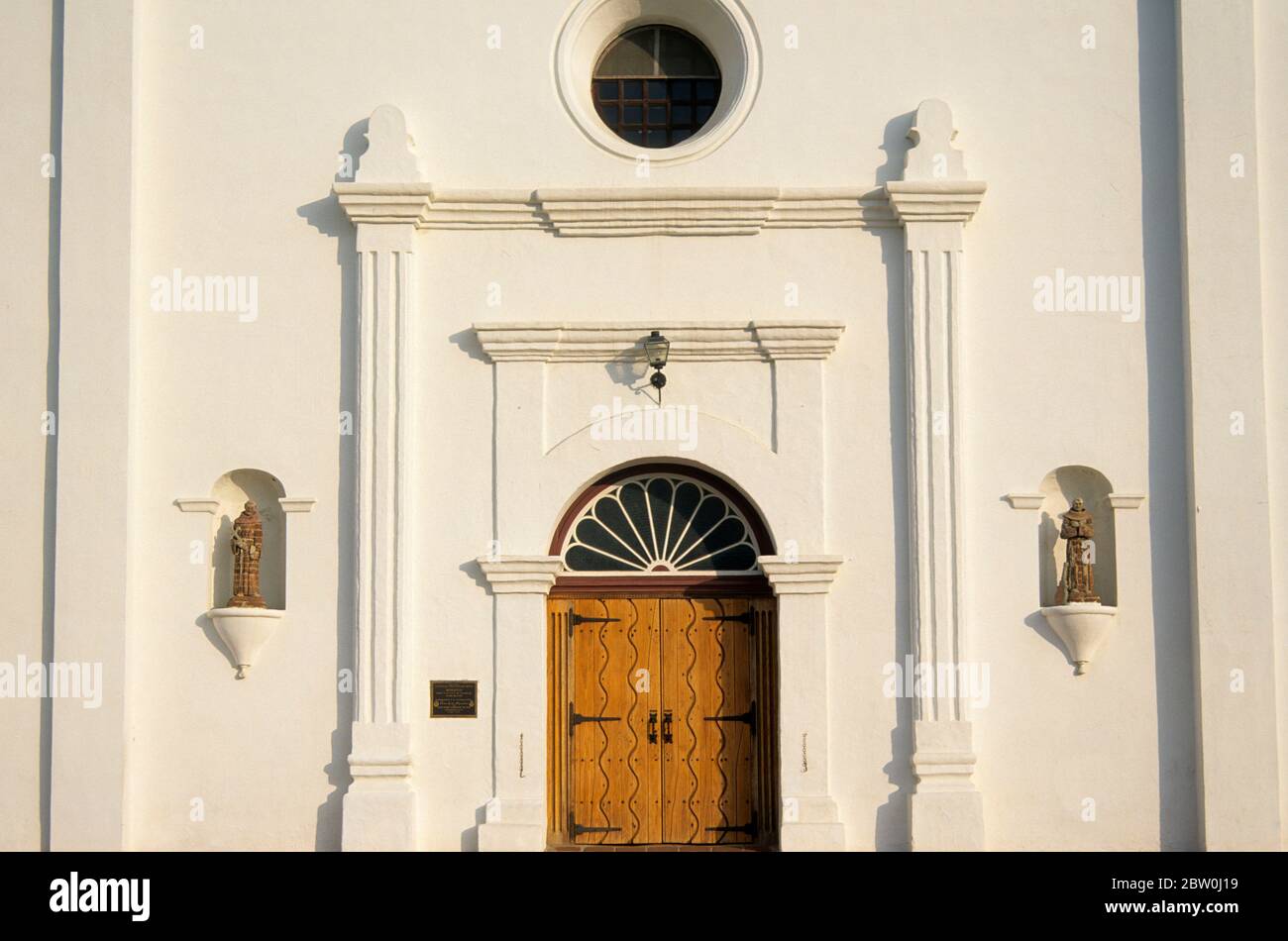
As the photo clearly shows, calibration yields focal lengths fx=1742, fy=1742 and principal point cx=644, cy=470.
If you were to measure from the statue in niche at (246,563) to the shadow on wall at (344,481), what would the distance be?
0.65 metres

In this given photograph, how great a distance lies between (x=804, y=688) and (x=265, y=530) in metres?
4.64

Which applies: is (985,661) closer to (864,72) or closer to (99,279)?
(864,72)

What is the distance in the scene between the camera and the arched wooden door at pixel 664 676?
14117 millimetres

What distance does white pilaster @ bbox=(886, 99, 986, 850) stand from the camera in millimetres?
13672

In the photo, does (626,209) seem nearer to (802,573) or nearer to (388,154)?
(388,154)

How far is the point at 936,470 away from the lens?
1400 cm

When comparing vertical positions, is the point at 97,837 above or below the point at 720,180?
below

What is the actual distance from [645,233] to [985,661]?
4435mm

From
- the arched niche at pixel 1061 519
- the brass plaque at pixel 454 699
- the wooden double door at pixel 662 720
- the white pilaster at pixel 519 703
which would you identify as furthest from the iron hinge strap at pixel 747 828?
the arched niche at pixel 1061 519

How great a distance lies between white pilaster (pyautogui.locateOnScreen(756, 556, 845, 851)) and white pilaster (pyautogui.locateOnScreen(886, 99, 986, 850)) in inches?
28.0

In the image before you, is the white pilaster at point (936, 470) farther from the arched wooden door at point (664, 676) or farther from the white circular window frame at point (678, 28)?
the white circular window frame at point (678, 28)

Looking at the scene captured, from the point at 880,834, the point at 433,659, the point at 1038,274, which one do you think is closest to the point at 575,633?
the point at 433,659

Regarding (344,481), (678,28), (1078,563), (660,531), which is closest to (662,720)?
(660,531)

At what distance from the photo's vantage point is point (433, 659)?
1403cm
